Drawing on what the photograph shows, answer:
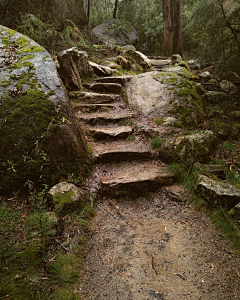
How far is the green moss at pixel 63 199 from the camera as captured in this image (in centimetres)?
278

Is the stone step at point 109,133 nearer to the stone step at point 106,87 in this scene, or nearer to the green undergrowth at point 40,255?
the green undergrowth at point 40,255

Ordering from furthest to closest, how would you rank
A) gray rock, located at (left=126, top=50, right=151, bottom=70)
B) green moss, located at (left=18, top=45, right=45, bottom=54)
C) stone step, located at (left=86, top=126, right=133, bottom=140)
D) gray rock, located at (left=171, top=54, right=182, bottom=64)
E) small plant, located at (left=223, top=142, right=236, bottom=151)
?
gray rock, located at (left=171, top=54, right=182, bottom=64), gray rock, located at (left=126, top=50, right=151, bottom=70), stone step, located at (left=86, top=126, right=133, bottom=140), small plant, located at (left=223, top=142, right=236, bottom=151), green moss, located at (left=18, top=45, right=45, bottom=54)

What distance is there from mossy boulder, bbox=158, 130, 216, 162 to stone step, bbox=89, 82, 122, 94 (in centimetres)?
340

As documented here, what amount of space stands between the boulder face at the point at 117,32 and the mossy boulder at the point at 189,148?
994cm

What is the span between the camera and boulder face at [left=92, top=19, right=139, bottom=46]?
38.8ft

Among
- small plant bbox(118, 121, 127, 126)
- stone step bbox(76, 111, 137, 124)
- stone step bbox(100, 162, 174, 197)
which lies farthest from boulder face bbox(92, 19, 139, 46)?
stone step bbox(100, 162, 174, 197)

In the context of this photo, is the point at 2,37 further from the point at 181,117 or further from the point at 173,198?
the point at 173,198

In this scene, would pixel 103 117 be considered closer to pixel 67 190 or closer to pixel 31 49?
pixel 31 49

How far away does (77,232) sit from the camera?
8.64 feet

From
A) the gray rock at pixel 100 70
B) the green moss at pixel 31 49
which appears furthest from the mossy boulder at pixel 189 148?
the gray rock at pixel 100 70

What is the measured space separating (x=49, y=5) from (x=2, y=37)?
5.07 metres

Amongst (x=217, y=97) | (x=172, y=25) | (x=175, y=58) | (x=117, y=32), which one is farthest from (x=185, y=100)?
(x=117, y=32)

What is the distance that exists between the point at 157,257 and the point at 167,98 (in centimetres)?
439

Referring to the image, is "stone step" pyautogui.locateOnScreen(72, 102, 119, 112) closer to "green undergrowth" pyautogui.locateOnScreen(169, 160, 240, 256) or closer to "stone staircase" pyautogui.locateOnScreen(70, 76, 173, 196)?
"stone staircase" pyautogui.locateOnScreen(70, 76, 173, 196)
